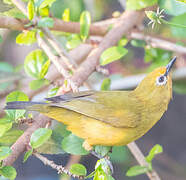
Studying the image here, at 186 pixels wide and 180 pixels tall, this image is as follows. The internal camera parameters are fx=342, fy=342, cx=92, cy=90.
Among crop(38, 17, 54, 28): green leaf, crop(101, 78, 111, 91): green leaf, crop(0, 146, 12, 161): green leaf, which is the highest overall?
crop(38, 17, 54, 28): green leaf

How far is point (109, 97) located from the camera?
197cm

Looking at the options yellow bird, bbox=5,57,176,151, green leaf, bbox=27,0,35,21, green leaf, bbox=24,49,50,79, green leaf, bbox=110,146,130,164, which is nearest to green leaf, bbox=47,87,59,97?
yellow bird, bbox=5,57,176,151

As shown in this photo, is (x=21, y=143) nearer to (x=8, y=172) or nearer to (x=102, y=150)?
(x=8, y=172)

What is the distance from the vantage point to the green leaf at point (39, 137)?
1.48m

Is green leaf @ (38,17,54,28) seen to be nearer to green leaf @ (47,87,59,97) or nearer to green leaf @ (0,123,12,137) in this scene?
green leaf @ (47,87,59,97)

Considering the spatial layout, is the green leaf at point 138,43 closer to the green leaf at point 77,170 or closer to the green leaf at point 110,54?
the green leaf at point 110,54

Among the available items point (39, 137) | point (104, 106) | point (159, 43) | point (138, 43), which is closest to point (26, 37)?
point (104, 106)

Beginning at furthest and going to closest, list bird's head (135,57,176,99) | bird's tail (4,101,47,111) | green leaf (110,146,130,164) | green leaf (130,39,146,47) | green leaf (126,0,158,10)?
green leaf (110,146,130,164) → green leaf (130,39,146,47) → green leaf (126,0,158,10) → bird's head (135,57,176,99) → bird's tail (4,101,47,111)

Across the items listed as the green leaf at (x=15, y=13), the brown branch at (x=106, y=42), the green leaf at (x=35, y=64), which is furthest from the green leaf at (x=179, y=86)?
the green leaf at (x=15, y=13)

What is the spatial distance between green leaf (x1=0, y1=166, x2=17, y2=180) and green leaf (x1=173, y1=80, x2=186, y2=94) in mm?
1770

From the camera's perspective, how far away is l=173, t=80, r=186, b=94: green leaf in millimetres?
2811

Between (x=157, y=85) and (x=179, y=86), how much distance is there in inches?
36.3

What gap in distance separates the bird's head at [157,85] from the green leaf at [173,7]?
327mm

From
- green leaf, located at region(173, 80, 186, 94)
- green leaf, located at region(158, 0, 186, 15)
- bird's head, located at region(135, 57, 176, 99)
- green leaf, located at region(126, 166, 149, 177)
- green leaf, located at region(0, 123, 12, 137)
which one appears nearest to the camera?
green leaf, located at region(0, 123, 12, 137)
